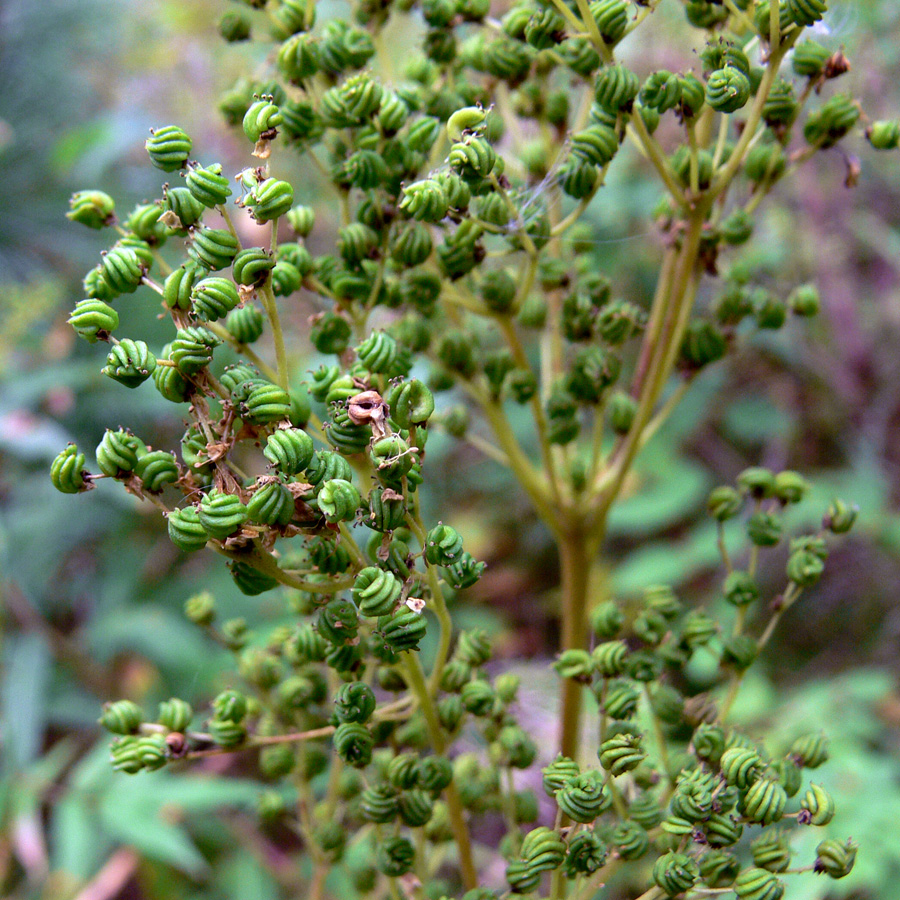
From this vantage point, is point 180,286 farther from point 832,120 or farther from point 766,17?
point 832,120

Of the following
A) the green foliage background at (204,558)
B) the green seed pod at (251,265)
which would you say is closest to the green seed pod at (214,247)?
the green seed pod at (251,265)

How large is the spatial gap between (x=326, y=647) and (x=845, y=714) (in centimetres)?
141

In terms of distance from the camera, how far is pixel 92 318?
0.61m

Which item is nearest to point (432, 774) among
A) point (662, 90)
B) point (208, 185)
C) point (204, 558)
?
point (208, 185)

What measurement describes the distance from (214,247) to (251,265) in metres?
0.03

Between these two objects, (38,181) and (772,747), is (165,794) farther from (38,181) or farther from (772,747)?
(38,181)

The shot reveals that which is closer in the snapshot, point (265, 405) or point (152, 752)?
point (265, 405)

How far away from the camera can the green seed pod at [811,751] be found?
0.77m

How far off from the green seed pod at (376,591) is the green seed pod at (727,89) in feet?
1.43

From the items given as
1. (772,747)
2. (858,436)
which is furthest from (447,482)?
(772,747)

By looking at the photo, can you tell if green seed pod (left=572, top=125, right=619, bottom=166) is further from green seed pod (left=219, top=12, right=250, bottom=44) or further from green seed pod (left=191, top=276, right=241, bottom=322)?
green seed pod (left=219, top=12, right=250, bottom=44)

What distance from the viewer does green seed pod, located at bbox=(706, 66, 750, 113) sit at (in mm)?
673

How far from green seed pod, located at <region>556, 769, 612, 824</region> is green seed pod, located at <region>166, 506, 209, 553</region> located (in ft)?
0.98

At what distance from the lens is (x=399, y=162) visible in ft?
2.54
